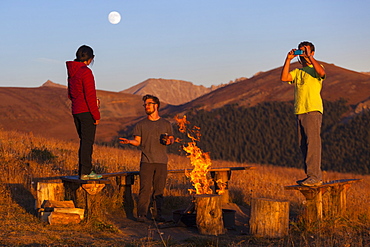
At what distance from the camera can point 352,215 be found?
9227 millimetres

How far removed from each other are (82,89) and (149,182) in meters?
2.24

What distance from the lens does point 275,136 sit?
5206 centimetres

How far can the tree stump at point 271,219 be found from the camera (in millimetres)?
7652

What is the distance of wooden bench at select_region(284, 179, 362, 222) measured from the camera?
809 cm

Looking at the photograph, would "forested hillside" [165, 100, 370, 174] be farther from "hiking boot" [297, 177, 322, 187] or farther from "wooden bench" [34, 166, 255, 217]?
"hiking boot" [297, 177, 322, 187]

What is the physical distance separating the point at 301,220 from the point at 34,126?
63965 millimetres

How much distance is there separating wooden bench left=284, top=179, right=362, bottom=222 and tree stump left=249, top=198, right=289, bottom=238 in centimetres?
39

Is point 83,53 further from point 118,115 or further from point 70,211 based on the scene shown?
point 118,115

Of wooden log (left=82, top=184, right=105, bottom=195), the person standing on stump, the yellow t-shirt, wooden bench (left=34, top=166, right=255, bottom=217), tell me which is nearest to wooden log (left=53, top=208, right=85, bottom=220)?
wooden bench (left=34, top=166, right=255, bottom=217)

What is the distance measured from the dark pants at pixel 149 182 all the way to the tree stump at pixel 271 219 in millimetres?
2139

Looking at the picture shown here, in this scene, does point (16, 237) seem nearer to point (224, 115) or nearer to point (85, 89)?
point (85, 89)

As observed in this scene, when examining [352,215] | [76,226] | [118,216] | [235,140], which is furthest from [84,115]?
[235,140]

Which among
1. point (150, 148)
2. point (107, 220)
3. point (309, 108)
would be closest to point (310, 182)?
point (309, 108)

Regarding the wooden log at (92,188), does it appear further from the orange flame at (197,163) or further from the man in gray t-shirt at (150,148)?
the orange flame at (197,163)
